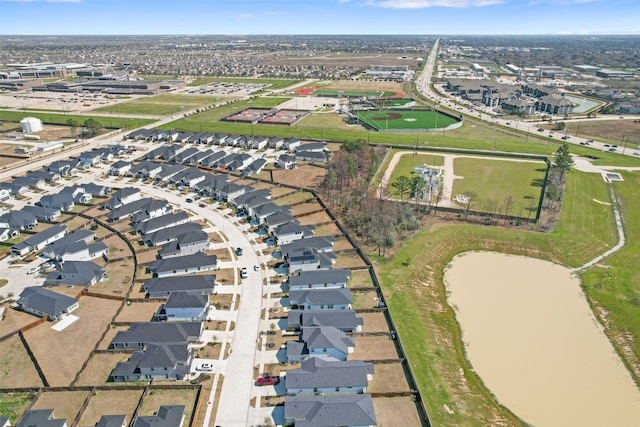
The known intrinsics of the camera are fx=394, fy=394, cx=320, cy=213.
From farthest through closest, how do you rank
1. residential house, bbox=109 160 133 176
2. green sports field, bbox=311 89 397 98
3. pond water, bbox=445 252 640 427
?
green sports field, bbox=311 89 397 98
residential house, bbox=109 160 133 176
pond water, bbox=445 252 640 427

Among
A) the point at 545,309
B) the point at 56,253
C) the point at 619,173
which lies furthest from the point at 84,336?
the point at 619,173

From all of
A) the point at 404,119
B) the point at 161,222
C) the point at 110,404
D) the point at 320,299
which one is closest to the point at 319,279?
the point at 320,299

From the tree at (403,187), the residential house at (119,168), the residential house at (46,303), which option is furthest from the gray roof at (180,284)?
the residential house at (119,168)

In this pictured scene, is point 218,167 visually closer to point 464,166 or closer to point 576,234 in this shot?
point 464,166

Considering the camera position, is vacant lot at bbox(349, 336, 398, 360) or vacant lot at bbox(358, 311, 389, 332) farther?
vacant lot at bbox(358, 311, 389, 332)

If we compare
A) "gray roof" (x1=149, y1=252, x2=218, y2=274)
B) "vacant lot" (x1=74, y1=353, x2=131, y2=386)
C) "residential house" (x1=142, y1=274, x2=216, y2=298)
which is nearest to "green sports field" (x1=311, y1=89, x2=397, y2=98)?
"gray roof" (x1=149, y1=252, x2=218, y2=274)

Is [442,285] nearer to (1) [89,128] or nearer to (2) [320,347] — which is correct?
(2) [320,347]

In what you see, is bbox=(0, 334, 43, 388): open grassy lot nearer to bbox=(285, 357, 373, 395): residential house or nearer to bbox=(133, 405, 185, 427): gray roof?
bbox=(133, 405, 185, 427): gray roof

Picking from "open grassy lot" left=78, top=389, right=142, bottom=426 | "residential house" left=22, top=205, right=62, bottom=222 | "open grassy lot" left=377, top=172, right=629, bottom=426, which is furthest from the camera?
"residential house" left=22, top=205, right=62, bottom=222
